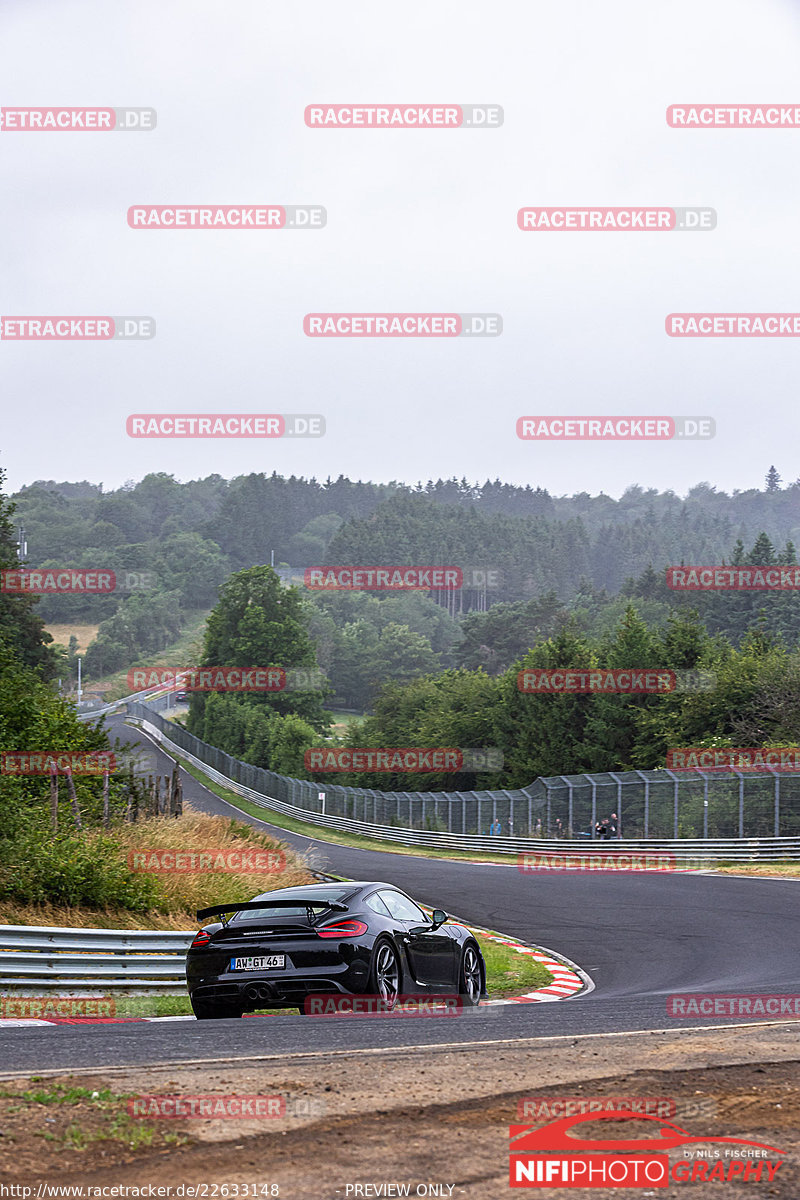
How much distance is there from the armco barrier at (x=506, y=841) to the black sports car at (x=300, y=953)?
71.8ft

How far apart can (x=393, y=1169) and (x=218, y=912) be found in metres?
6.08

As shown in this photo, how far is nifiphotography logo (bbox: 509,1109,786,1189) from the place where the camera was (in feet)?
15.9

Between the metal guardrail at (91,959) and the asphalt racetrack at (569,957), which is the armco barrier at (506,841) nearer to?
the asphalt racetrack at (569,957)

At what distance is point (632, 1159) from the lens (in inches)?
199

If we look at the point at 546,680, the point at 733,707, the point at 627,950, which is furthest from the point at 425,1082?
the point at 546,680

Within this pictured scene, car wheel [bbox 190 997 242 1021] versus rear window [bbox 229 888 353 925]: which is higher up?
rear window [bbox 229 888 353 925]

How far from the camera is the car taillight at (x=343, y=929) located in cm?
1011

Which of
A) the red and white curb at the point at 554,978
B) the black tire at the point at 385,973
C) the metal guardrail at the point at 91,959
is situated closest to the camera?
the black tire at the point at 385,973

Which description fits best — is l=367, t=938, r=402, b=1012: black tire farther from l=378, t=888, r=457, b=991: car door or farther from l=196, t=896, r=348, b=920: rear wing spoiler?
l=196, t=896, r=348, b=920: rear wing spoiler

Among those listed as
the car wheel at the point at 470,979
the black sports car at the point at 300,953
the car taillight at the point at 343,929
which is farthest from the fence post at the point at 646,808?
the car taillight at the point at 343,929

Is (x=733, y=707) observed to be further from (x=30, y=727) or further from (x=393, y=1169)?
(x=393, y=1169)

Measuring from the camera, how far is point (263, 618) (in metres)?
108

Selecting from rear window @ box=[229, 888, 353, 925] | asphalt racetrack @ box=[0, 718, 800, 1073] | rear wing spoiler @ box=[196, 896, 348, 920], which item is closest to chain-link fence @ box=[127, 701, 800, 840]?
asphalt racetrack @ box=[0, 718, 800, 1073]

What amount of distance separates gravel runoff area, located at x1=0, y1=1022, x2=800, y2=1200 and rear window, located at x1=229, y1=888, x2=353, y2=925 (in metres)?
2.70
